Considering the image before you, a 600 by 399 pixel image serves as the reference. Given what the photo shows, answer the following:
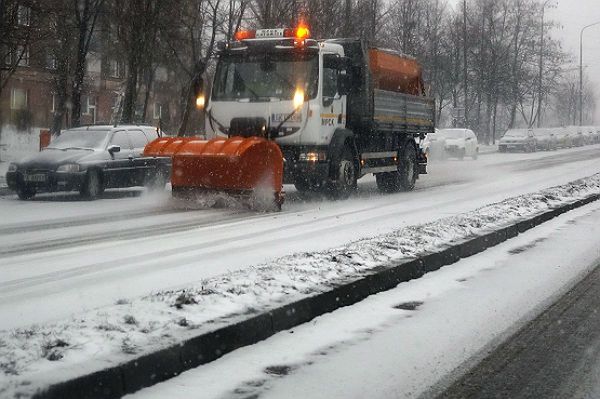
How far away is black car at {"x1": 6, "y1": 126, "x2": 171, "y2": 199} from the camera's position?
16016 mm

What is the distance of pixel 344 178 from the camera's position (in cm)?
1612

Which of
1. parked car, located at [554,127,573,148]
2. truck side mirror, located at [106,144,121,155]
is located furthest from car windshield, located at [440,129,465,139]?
truck side mirror, located at [106,144,121,155]

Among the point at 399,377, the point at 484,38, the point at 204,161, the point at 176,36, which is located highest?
the point at 484,38

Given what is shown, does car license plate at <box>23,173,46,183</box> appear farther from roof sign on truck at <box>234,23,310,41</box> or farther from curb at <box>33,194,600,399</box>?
curb at <box>33,194,600,399</box>

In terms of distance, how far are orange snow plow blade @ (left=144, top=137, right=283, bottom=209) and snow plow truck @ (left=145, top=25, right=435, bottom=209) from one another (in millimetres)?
17

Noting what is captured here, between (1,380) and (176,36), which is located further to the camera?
(176,36)

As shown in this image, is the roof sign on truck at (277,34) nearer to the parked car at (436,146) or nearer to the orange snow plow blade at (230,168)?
the orange snow plow blade at (230,168)

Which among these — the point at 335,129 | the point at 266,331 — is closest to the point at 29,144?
the point at 335,129

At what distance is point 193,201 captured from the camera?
14539 mm

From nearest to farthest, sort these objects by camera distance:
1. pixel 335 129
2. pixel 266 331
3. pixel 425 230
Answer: pixel 266 331 → pixel 425 230 → pixel 335 129

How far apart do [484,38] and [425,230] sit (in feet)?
172

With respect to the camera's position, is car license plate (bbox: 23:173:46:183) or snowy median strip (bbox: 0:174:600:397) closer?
snowy median strip (bbox: 0:174:600:397)

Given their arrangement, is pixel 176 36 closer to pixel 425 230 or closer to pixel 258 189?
pixel 258 189

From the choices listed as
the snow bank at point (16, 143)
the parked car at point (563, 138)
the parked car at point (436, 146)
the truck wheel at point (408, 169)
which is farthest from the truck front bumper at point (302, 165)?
the parked car at point (563, 138)
